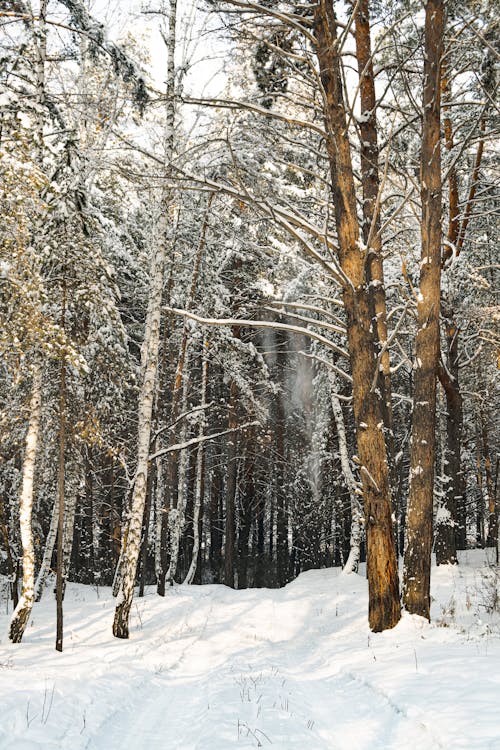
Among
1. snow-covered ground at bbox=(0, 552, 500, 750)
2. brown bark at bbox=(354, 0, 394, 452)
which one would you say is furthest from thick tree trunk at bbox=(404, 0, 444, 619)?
brown bark at bbox=(354, 0, 394, 452)

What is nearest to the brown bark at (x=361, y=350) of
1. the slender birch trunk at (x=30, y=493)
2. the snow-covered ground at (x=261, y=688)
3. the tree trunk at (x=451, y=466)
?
the snow-covered ground at (x=261, y=688)

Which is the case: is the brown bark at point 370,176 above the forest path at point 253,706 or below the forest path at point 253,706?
above

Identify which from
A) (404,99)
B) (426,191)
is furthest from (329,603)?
(404,99)

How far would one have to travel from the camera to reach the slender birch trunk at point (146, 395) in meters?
9.68

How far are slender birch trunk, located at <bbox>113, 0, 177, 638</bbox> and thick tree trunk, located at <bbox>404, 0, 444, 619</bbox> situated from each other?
4318 millimetres

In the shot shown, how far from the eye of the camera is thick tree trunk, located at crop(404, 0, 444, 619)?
736 cm

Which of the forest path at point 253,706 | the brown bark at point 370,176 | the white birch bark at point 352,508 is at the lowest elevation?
the forest path at point 253,706

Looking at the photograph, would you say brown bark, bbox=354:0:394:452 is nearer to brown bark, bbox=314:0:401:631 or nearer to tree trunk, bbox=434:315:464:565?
brown bark, bbox=314:0:401:631

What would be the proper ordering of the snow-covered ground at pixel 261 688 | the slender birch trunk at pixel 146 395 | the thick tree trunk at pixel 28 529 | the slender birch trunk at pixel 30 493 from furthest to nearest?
the slender birch trunk at pixel 146 395 < the thick tree trunk at pixel 28 529 < the slender birch trunk at pixel 30 493 < the snow-covered ground at pixel 261 688

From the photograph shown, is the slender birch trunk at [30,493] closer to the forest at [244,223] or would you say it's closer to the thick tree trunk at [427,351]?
the forest at [244,223]

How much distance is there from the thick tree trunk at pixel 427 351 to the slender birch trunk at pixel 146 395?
4318 mm

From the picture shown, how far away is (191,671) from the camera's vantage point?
286 inches

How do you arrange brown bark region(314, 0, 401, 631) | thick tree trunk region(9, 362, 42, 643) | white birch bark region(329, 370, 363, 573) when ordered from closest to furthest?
brown bark region(314, 0, 401, 631)
thick tree trunk region(9, 362, 42, 643)
white birch bark region(329, 370, 363, 573)

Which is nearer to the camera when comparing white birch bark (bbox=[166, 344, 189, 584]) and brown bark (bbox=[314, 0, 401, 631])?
brown bark (bbox=[314, 0, 401, 631])
